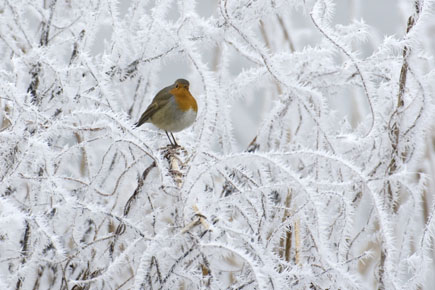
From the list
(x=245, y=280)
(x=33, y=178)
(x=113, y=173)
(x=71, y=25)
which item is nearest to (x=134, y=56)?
(x=71, y=25)

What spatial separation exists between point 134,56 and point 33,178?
805mm

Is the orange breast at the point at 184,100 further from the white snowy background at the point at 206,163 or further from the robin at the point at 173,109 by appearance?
the white snowy background at the point at 206,163

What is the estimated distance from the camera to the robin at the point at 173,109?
3301 millimetres

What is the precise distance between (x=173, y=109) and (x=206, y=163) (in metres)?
1.86

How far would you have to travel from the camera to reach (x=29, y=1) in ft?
7.96

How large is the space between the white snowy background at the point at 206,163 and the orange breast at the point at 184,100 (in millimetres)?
622

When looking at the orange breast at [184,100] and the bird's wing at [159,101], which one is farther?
the orange breast at [184,100]

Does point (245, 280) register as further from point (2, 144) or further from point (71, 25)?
point (71, 25)

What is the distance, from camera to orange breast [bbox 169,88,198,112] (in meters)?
3.39

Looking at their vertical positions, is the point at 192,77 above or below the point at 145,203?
above

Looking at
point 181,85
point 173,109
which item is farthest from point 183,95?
point 173,109

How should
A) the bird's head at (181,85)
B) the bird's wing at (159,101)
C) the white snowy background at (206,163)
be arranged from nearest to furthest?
the white snowy background at (206,163) → the bird's wing at (159,101) → the bird's head at (181,85)

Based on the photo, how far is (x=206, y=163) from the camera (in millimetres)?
1550

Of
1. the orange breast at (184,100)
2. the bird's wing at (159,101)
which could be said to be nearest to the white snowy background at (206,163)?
the bird's wing at (159,101)
